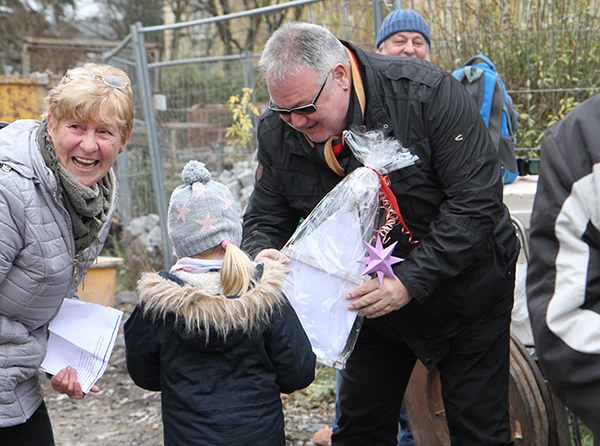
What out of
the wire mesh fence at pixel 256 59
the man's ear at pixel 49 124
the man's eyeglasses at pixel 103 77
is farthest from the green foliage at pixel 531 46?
the man's ear at pixel 49 124

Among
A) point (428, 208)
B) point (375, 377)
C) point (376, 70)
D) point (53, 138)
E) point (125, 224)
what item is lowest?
point (125, 224)

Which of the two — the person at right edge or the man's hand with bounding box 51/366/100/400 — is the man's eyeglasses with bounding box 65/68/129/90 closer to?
the man's hand with bounding box 51/366/100/400

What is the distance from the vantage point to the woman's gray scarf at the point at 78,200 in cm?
217

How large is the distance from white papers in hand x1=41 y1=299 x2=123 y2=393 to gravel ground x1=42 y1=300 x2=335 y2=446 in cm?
179

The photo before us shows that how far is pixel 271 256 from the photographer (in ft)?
7.89

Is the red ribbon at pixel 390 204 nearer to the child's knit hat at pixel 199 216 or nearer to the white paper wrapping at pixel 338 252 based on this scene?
the white paper wrapping at pixel 338 252

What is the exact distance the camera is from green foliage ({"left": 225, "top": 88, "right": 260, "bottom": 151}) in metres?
5.18

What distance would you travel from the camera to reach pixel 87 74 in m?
2.27

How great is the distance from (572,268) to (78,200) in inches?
63.9

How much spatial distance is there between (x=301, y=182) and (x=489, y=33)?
8.25 feet

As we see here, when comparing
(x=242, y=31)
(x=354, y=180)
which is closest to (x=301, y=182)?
(x=354, y=180)

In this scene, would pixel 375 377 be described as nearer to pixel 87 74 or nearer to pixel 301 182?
pixel 301 182

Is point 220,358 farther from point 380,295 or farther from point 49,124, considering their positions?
point 49,124

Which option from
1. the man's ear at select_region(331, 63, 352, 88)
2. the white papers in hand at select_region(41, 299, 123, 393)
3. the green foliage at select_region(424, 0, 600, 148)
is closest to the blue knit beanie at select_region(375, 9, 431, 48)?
the green foliage at select_region(424, 0, 600, 148)
